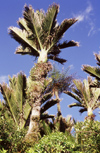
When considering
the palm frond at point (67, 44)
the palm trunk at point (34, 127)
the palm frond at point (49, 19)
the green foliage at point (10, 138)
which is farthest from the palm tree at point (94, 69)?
the green foliage at point (10, 138)

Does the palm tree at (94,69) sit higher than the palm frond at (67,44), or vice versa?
the palm frond at (67,44)

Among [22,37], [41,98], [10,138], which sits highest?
[22,37]

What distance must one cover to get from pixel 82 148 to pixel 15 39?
625cm

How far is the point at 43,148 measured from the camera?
4930 millimetres

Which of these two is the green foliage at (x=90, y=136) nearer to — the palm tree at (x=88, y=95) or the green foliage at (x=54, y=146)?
the green foliage at (x=54, y=146)

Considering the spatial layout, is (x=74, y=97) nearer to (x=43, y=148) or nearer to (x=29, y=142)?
(x=29, y=142)

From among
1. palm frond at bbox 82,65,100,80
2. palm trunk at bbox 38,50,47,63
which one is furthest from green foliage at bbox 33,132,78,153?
palm frond at bbox 82,65,100,80

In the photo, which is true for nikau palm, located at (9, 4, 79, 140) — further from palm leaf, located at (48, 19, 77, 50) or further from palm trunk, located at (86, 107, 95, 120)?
palm trunk, located at (86, 107, 95, 120)

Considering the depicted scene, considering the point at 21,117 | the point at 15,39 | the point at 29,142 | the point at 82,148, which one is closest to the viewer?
the point at 29,142

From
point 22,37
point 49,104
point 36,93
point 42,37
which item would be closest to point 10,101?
point 49,104

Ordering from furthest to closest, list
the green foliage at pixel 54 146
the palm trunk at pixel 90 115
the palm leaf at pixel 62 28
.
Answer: the palm trunk at pixel 90 115, the palm leaf at pixel 62 28, the green foliage at pixel 54 146

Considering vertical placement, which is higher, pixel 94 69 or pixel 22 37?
pixel 22 37

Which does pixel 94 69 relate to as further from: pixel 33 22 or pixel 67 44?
pixel 33 22

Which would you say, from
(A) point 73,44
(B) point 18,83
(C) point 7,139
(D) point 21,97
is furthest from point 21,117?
(A) point 73,44
